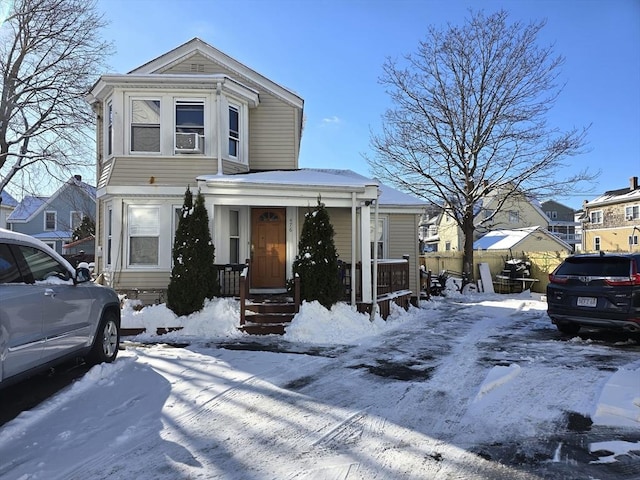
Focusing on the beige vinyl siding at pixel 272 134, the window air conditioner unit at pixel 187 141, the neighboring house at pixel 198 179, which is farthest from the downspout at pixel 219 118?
the beige vinyl siding at pixel 272 134

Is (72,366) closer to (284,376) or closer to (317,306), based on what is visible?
(284,376)

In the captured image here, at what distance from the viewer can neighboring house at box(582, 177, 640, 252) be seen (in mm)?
36406

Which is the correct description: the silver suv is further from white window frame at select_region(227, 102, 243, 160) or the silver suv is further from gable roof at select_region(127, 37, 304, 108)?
gable roof at select_region(127, 37, 304, 108)

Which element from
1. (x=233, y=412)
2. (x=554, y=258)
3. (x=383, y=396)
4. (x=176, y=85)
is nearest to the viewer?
(x=233, y=412)

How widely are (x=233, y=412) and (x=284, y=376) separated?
4.72ft

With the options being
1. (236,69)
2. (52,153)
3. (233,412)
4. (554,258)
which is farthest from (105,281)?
(554,258)

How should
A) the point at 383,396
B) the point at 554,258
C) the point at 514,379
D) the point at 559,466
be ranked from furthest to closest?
the point at 554,258 → the point at 514,379 → the point at 383,396 → the point at 559,466

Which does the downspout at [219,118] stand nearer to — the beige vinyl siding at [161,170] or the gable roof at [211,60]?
the beige vinyl siding at [161,170]

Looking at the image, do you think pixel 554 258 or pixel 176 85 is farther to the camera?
pixel 554 258

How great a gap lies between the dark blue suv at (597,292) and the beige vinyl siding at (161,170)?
8.38 m

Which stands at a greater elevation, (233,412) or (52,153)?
(52,153)

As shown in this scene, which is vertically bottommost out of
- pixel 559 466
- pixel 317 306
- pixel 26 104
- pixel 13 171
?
pixel 559 466

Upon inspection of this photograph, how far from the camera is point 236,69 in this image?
1284cm

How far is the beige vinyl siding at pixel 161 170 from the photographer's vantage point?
11.2m
